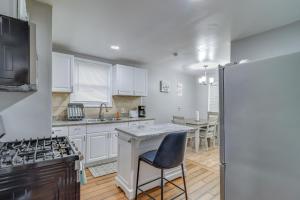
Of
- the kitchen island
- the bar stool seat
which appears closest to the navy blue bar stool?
the bar stool seat

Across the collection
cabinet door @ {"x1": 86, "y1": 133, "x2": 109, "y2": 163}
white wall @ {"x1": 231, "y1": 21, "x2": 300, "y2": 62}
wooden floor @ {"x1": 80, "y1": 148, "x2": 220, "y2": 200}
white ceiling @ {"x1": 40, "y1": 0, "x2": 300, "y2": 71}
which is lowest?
wooden floor @ {"x1": 80, "y1": 148, "x2": 220, "y2": 200}

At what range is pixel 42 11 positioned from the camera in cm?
185

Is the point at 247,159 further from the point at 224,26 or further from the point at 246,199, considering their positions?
the point at 224,26

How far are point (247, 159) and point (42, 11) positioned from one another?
2.53 meters

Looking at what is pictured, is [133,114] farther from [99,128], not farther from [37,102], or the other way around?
[37,102]

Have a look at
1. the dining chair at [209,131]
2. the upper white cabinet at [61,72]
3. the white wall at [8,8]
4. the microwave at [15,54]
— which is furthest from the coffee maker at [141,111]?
the white wall at [8,8]

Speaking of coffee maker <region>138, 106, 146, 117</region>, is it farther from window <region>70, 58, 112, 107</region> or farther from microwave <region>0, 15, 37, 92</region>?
microwave <region>0, 15, 37, 92</region>

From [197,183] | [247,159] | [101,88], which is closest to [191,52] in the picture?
[101,88]

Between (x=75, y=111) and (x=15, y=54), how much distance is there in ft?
7.47

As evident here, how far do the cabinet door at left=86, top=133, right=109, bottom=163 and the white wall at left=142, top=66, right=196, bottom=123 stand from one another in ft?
5.98

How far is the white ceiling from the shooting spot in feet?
5.98

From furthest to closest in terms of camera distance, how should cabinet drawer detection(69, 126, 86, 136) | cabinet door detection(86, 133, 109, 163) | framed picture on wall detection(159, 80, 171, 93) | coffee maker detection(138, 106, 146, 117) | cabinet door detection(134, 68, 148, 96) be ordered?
1. framed picture on wall detection(159, 80, 171, 93)
2. coffee maker detection(138, 106, 146, 117)
3. cabinet door detection(134, 68, 148, 96)
4. cabinet door detection(86, 133, 109, 163)
5. cabinet drawer detection(69, 126, 86, 136)

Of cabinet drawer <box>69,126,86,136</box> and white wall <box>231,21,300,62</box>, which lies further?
cabinet drawer <box>69,126,86,136</box>

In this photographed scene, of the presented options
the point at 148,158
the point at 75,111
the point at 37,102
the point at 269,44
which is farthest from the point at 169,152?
the point at 75,111
